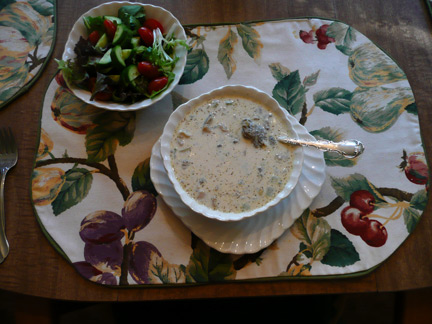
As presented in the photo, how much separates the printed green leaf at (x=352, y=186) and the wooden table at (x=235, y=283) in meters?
0.19

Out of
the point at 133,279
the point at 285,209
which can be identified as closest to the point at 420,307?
the point at 285,209

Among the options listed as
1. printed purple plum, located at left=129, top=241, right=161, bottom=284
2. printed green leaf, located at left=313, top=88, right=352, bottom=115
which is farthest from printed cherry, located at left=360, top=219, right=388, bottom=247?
printed purple plum, located at left=129, top=241, right=161, bottom=284

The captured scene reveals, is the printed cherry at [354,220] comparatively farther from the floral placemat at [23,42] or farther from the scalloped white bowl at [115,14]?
the floral placemat at [23,42]

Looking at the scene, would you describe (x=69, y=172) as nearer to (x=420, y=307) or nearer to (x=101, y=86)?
(x=101, y=86)

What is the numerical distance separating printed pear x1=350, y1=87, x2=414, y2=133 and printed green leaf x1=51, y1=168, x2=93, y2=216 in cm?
107

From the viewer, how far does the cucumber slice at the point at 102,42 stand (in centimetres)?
147

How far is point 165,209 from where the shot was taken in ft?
4.50

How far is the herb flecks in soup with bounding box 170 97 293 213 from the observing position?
1.28 meters

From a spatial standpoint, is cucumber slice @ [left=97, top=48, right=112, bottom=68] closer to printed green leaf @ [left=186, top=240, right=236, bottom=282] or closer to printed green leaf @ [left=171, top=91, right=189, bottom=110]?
printed green leaf @ [left=171, top=91, right=189, bottom=110]

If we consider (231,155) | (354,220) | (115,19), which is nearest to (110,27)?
(115,19)

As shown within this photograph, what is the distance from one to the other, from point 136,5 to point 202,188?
0.83m

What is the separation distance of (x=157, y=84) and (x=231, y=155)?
401mm

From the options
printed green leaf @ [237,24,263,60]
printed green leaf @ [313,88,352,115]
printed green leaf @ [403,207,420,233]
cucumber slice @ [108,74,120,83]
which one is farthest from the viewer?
printed green leaf @ [237,24,263,60]

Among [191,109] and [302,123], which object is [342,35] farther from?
[191,109]
